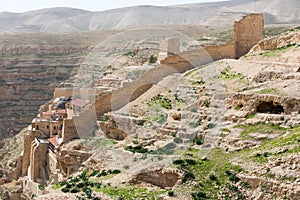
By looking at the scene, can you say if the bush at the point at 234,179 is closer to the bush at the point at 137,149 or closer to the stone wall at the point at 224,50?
the bush at the point at 137,149

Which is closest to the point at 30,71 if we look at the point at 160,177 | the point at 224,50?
the point at 224,50

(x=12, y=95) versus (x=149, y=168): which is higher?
Answer: (x=149, y=168)

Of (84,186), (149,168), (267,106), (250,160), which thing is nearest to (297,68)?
(267,106)

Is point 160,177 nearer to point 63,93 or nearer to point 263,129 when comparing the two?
point 263,129

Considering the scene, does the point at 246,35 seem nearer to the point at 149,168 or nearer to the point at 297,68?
the point at 297,68

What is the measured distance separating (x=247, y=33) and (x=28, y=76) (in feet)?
151

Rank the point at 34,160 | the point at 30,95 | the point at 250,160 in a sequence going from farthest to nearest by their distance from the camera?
1. the point at 30,95
2. the point at 34,160
3. the point at 250,160

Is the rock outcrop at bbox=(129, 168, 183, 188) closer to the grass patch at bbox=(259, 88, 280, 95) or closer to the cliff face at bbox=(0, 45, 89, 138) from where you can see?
the grass patch at bbox=(259, 88, 280, 95)

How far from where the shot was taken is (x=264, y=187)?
1758 centimetres

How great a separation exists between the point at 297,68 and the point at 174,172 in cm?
734

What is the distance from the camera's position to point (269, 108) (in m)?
22.0

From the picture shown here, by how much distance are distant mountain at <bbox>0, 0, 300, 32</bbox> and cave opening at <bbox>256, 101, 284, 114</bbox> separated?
90390mm

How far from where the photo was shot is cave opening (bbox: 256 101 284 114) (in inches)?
847

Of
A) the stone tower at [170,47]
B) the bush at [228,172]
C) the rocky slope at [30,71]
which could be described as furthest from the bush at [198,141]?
the rocky slope at [30,71]
